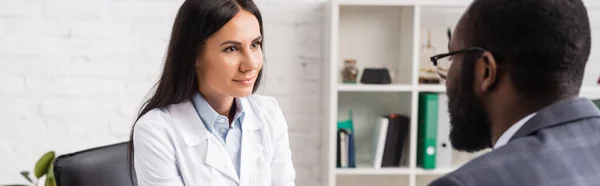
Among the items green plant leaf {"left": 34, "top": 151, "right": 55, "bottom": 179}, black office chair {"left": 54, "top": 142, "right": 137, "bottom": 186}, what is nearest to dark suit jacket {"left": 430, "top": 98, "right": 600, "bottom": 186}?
black office chair {"left": 54, "top": 142, "right": 137, "bottom": 186}

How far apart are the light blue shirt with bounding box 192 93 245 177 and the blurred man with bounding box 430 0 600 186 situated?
2.43 feet

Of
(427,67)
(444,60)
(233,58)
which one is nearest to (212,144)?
(233,58)

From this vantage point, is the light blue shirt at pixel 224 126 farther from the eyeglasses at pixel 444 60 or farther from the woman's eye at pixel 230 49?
the eyeglasses at pixel 444 60

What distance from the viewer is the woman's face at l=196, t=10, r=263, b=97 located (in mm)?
1475

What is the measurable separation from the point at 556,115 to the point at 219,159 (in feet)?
2.83

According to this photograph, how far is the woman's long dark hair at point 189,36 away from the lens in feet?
4.77

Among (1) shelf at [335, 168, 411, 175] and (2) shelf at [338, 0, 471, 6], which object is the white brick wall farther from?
(1) shelf at [335, 168, 411, 175]

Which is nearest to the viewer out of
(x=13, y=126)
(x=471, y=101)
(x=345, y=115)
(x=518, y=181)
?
(x=518, y=181)

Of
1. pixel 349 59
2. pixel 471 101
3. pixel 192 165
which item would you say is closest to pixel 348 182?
pixel 349 59

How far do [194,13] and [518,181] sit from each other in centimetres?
88

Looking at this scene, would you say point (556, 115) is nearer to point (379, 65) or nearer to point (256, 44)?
point (256, 44)

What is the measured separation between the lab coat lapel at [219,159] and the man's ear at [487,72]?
750mm

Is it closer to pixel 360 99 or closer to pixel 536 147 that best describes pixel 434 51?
pixel 360 99

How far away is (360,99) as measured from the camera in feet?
8.75
